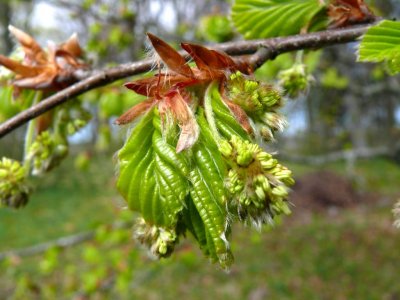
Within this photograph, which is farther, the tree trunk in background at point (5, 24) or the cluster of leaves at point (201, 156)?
the tree trunk in background at point (5, 24)

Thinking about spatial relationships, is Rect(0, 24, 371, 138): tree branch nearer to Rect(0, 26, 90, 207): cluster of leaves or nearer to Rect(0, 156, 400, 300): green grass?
Rect(0, 26, 90, 207): cluster of leaves

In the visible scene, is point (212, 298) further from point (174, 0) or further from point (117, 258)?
point (174, 0)

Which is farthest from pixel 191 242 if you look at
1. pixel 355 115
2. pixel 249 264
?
pixel 355 115

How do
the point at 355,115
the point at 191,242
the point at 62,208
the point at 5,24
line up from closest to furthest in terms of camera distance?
the point at 191,242
the point at 355,115
the point at 62,208
the point at 5,24

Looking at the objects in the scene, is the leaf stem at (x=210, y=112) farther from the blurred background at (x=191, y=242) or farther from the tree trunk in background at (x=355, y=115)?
the tree trunk in background at (x=355, y=115)

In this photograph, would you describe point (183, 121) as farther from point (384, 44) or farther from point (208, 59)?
point (384, 44)

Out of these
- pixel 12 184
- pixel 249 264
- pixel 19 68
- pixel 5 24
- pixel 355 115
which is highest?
pixel 19 68

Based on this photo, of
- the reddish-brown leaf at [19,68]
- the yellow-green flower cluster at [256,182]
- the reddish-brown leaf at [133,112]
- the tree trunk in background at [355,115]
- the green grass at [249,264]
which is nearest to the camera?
the yellow-green flower cluster at [256,182]

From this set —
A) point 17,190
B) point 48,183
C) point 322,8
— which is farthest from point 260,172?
point 48,183

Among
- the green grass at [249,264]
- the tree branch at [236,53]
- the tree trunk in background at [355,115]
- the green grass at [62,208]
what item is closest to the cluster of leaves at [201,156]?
the tree branch at [236,53]
